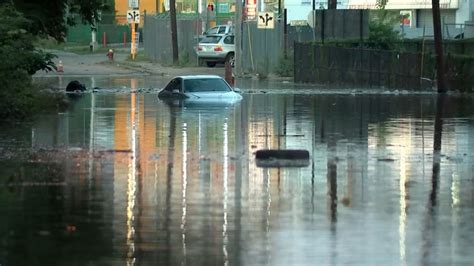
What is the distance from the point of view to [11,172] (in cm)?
1686

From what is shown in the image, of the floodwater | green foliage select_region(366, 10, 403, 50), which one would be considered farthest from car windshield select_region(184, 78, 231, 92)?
Result: green foliage select_region(366, 10, 403, 50)

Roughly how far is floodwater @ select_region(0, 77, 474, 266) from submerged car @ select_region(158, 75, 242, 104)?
20.0ft

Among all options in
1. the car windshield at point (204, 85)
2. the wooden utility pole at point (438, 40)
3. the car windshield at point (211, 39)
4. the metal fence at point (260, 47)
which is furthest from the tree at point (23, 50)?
the car windshield at point (211, 39)

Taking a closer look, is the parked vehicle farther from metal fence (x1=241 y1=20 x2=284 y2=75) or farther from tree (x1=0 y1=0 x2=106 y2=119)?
tree (x1=0 y1=0 x2=106 y2=119)

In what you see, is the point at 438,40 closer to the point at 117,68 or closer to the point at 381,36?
the point at 381,36

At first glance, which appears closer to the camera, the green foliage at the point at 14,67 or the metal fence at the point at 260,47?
the green foliage at the point at 14,67

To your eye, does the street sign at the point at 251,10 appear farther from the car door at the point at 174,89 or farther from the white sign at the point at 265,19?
the car door at the point at 174,89

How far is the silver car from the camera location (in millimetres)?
60438

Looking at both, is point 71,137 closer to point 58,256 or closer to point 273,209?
point 273,209

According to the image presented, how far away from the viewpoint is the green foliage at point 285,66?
52.9 m

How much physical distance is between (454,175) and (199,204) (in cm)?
481

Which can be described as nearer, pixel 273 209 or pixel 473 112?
pixel 273 209

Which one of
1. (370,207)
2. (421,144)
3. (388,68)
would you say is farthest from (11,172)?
(388,68)

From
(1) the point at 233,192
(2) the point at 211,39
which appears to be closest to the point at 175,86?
(1) the point at 233,192
